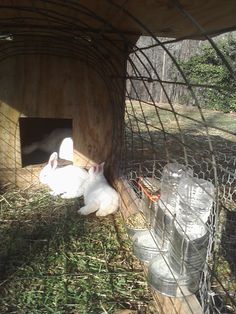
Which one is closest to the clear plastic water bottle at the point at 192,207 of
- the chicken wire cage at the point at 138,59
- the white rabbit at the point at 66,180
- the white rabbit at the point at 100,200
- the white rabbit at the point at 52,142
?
the chicken wire cage at the point at 138,59

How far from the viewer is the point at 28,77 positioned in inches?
112

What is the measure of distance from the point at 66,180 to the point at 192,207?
1.58m

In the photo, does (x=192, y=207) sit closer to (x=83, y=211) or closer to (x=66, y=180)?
(x=83, y=211)

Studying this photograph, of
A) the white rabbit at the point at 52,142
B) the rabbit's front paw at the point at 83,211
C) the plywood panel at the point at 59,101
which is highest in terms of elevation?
the plywood panel at the point at 59,101

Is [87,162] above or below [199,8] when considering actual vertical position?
below

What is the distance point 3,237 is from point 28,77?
53.0 inches

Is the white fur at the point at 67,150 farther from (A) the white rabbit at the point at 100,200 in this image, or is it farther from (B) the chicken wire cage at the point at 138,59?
(A) the white rabbit at the point at 100,200

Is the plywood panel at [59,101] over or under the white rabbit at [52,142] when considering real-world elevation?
over

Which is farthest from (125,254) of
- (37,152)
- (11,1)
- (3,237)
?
(37,152)

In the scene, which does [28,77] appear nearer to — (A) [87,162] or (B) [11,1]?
(A) [87,162]

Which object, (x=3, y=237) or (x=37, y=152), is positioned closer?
(x=3, y=237)

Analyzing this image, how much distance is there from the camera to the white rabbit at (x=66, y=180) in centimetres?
281

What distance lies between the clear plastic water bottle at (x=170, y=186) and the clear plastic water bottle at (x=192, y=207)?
0.44ft

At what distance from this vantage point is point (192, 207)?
4.82 feet
